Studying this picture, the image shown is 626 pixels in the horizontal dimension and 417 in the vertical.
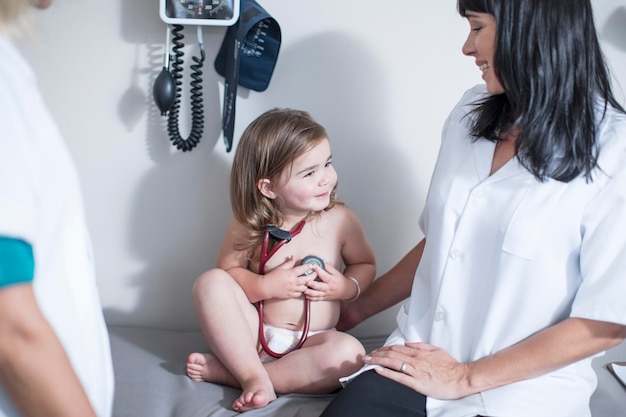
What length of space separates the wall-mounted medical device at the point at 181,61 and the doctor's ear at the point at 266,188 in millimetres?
282

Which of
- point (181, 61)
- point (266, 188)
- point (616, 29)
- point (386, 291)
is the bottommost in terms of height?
point (386, 291)

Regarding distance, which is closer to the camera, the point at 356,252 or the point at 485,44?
the point at 485,44

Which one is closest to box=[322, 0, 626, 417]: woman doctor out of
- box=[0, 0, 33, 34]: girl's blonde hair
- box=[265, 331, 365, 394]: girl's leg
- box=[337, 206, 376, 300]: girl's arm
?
box=[265, 331, 365, 394]: girl's leg

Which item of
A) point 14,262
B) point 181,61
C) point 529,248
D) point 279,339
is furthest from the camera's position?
point 181,61

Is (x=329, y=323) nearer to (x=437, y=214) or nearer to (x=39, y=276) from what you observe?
(x=437, y=214)

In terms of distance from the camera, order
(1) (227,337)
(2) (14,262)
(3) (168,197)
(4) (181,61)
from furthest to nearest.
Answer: (3) (168,197) < (4) (181,61) < (1) (227,337) < (2) (14,262)

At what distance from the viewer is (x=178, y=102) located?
1843 mm

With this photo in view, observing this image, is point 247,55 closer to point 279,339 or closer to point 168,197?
point 168,197

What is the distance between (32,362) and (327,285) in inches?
40.7

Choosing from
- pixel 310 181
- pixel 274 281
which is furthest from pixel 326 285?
pixel 310 181

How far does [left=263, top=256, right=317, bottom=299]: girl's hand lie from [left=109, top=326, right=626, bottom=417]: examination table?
0.82 ft

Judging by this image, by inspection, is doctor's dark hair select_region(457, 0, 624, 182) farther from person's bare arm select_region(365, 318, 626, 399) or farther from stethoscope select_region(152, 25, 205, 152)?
stethoscope select_region(152, 25, 205, 152)

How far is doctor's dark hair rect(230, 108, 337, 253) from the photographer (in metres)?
1.64

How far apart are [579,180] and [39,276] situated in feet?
3.16
